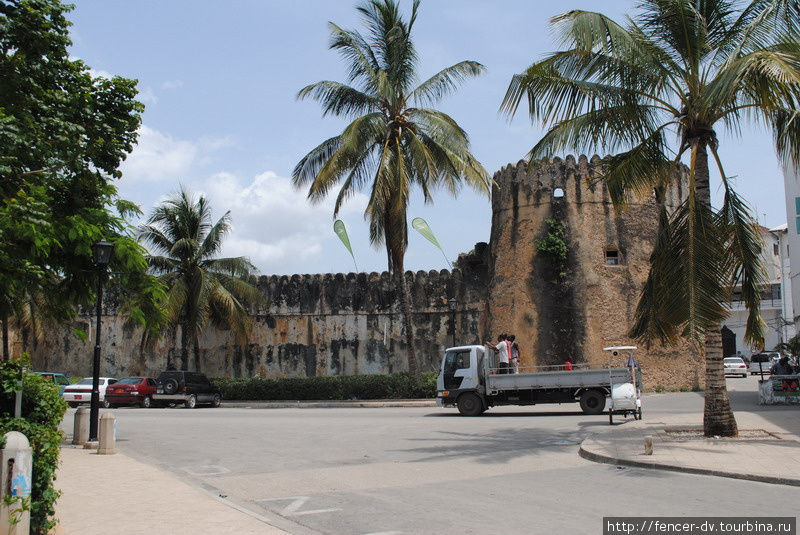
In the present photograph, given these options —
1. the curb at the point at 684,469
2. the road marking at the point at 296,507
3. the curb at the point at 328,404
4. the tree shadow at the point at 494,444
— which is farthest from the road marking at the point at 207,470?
the curb at the point at 328,404

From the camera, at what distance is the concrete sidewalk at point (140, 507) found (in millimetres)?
7070

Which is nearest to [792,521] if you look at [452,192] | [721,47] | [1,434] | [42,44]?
[1,434]

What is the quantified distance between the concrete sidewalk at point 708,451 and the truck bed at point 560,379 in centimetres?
316

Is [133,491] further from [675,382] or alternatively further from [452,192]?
[675,382]

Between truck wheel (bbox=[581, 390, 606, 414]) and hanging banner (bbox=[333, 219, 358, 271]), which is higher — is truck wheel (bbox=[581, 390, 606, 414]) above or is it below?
below

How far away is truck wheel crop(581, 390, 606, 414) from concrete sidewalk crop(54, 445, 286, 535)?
12.4 meters

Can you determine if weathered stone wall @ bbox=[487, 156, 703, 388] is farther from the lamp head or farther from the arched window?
the lamp head

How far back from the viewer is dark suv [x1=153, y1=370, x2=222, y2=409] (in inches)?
1160

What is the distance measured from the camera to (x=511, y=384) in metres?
20.7

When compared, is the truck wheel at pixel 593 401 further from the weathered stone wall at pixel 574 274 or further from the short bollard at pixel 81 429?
the short bollard at pixel 81 429

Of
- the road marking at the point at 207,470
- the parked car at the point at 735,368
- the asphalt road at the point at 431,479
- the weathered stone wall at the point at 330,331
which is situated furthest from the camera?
the parked car at the point at 735,368

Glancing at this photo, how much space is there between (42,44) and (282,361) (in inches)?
892

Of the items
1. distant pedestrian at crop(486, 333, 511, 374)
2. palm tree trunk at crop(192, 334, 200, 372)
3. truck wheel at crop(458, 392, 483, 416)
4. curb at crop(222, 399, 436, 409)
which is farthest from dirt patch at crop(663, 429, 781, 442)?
palm tree trunk at crop(192, 334, 200, 372)

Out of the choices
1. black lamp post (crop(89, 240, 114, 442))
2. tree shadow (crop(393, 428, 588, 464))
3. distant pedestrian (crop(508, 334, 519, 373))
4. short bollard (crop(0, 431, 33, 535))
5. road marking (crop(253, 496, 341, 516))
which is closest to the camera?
short bollard (crop(0, 431, 33, 535))
